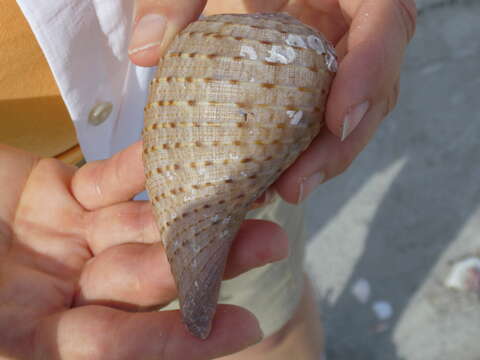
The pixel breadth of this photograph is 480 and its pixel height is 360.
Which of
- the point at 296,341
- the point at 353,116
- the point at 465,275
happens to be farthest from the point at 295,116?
the point at 465,275

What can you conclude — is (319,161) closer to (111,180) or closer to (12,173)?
(111,180)

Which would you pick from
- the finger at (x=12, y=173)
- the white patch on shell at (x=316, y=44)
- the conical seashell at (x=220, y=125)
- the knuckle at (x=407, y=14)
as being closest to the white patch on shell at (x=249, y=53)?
the conical seashell at (x=220, y=125)

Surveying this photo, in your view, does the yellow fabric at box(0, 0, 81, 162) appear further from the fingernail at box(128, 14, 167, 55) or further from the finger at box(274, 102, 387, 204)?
the finger at box(274, 102, 387, 204)

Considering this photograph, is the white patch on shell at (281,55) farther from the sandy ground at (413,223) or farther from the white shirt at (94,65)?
the sandy ground at (413,223)

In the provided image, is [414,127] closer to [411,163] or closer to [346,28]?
[411,163]

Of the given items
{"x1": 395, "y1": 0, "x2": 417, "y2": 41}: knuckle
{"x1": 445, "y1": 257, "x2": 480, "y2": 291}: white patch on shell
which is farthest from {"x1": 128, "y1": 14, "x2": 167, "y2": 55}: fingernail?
{"x1": 445, "y1": 257, "x2": 480, "y2": 291}: white patch on shell

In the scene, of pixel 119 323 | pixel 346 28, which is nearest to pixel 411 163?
pixel 346 28
